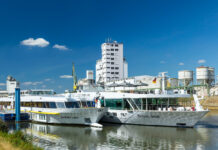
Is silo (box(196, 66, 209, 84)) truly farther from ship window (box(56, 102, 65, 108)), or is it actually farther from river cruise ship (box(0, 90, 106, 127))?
ship window (box(56, 102, 65, 108))

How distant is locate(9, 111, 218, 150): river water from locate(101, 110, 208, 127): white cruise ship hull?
106 centimetres

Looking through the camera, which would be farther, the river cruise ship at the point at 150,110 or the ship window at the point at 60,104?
the ship window at the point at 60,104

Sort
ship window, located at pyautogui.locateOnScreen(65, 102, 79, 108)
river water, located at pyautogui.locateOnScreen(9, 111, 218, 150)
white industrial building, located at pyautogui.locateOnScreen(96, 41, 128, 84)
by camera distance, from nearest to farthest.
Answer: river water, located at pyautogui.locateOnScreen(9, 111, 218, 150) → ship window, located at pyautogui.locateOnScreen(65, 102, 79, 108) → white industrial building, located at pyautogui.locateOnScreen(96, 41, 128, 84)

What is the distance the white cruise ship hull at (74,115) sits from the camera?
29.8 meters

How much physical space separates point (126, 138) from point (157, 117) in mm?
7664

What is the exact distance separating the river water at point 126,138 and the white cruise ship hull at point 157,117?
1.06 metres

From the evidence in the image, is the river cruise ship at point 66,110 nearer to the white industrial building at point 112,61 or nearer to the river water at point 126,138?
the river water at point 126,138

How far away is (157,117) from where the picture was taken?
97.8ft

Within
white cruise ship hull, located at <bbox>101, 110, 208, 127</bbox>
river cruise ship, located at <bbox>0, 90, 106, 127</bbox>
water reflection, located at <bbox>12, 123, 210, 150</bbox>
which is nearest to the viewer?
water reflection, located at <bbox>12, 123, 210, 150</bbox>

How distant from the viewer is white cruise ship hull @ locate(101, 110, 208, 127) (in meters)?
28.2

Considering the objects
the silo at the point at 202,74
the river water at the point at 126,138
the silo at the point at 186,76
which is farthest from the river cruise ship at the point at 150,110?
the silo at the point at 202,74

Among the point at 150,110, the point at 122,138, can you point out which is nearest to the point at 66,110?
the point at 122,138

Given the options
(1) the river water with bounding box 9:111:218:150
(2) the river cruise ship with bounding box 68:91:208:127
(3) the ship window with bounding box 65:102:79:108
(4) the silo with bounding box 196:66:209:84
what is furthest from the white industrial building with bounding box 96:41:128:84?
(1) the river water with bounding box 9:111:218:150

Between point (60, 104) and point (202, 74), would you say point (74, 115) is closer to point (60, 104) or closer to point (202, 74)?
point (60, 104)
